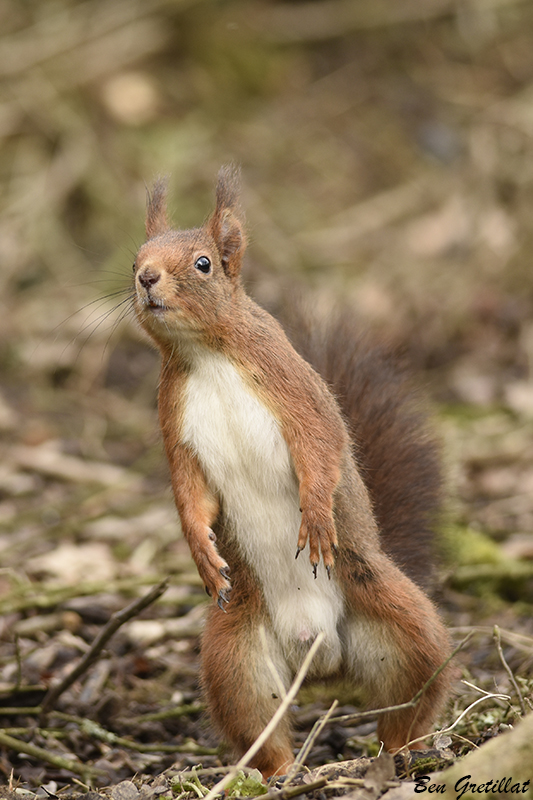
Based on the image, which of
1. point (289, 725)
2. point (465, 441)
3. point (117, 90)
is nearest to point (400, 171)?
point (117, 90)

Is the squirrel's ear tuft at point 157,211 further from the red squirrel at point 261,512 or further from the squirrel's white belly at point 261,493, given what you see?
the squirrel's white belly at point 261,493

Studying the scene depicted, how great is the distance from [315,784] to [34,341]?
15.8 ft

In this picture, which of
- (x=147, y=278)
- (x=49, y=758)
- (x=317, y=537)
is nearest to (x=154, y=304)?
(x=147, y=278)

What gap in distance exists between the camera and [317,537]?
2.46 metres

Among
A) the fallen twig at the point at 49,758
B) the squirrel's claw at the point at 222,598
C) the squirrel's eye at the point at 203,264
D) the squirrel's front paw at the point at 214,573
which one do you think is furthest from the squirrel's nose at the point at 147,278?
the fallen twig at the point at 49,758

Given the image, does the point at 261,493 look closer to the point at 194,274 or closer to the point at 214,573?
the point at 214,573

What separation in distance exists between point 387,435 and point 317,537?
0.83m

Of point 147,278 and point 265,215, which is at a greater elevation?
point 265,215

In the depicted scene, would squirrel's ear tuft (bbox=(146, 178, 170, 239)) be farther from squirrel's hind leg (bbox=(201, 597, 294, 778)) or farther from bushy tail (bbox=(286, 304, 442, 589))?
squirrel's hind leg (bbox=(201, 597, 294, 778))

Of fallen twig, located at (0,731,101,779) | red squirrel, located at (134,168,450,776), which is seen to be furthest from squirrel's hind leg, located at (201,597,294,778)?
fallen twig, located at (0,731,101,779)

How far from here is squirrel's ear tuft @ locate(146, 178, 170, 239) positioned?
2.83 m

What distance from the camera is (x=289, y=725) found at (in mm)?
2695

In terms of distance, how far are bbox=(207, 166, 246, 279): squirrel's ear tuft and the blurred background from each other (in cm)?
184

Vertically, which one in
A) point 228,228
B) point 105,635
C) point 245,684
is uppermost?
point 228,228
